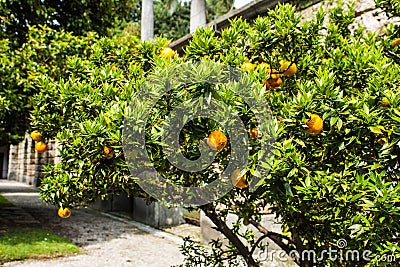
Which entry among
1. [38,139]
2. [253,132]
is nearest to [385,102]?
[253,132]

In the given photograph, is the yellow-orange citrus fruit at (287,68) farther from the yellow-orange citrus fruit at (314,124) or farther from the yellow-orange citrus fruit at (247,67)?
the yellow-orange citrus fruit at (314,124)

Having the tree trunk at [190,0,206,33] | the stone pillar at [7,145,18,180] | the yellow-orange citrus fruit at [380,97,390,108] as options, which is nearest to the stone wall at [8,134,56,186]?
the stone pillar at [7,145,18,180]

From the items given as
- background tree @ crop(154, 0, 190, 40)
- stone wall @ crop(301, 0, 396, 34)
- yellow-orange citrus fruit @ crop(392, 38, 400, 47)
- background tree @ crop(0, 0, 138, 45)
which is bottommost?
yellow-orange citrus fruit @ crop(392, 38, 400, 47)

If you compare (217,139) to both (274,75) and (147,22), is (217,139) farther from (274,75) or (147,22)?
(147,22)

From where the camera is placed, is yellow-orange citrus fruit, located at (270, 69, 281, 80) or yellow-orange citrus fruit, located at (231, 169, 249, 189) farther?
yellow-orange citrus fruit, located at (270, 69, 281, 80)

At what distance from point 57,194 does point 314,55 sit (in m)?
1.67

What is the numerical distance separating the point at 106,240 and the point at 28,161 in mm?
16562

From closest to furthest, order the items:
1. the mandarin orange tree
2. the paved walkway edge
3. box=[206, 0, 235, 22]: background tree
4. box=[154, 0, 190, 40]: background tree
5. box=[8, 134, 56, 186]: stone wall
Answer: the mandarin orange tree < the paved walkway edge < box=[8, 134, 56, 186]: stone wall < box=[154, 0, 190, 40]: background tree < box=[206, 0, 235, 22]: background tree

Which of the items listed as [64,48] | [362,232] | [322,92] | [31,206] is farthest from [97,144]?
[31,206]

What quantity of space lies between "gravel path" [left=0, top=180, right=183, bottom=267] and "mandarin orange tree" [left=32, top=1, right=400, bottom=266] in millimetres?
3818

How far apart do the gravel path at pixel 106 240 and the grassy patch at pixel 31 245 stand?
21cm

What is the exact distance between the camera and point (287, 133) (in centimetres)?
172

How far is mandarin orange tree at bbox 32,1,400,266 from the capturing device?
1.63 metres

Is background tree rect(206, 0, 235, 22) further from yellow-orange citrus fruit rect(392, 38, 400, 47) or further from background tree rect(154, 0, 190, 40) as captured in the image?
yellow-orange citrus fruit rect(392, 38, 400, 47)
